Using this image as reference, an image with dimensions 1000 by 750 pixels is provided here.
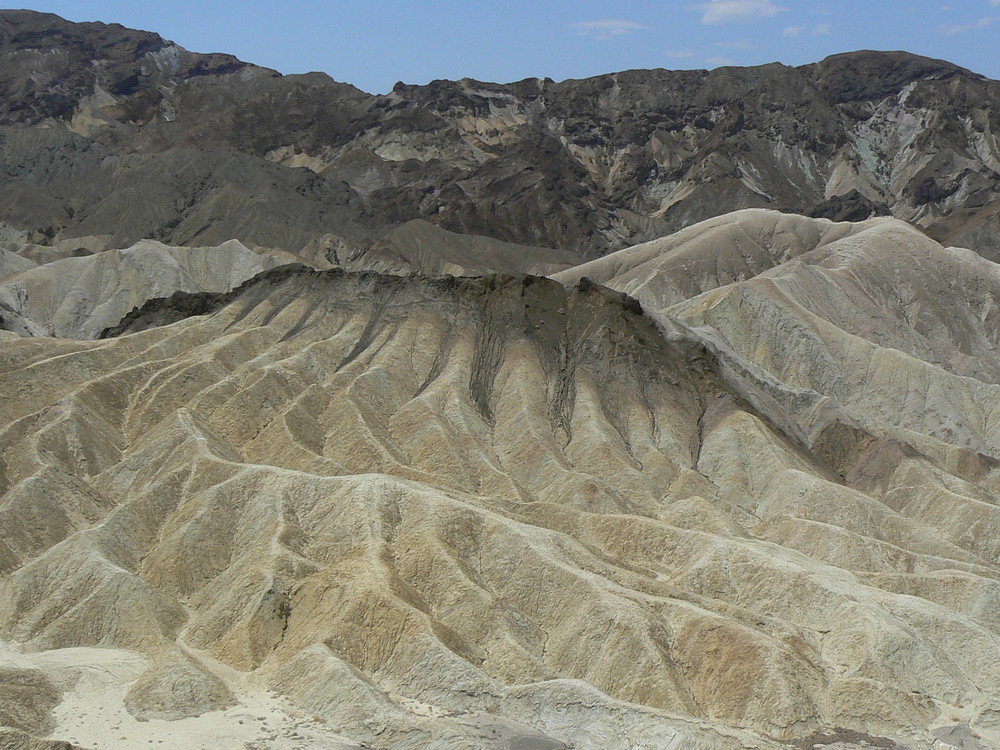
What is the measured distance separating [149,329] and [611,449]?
3901cm

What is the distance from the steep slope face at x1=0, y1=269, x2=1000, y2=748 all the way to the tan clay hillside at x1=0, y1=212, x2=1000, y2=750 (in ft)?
0.61

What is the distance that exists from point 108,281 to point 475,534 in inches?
4093

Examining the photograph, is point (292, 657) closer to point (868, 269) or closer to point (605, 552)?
point (605, 552)

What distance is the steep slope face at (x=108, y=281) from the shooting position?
142000 millimetres

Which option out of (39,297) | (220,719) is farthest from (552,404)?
(39,297)

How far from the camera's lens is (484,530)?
6081cm

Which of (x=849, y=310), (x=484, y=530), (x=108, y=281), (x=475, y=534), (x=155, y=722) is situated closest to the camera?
(x=155, y=722)

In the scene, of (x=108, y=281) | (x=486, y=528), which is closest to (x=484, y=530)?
(x=486, y=528)

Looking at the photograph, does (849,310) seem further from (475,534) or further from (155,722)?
(155,722)

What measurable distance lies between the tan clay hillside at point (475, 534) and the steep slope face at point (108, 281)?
144 ft

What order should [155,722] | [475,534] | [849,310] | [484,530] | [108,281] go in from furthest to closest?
[108,281] < [849,310] < [484,530] < [475,534] < [155,722]

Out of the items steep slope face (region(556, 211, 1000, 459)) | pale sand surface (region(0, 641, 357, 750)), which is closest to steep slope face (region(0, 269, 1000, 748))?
pale sand surface (region(0, 641, 357, 750))

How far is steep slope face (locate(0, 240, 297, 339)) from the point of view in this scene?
142 metres

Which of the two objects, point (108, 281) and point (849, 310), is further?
point (108, 281)
